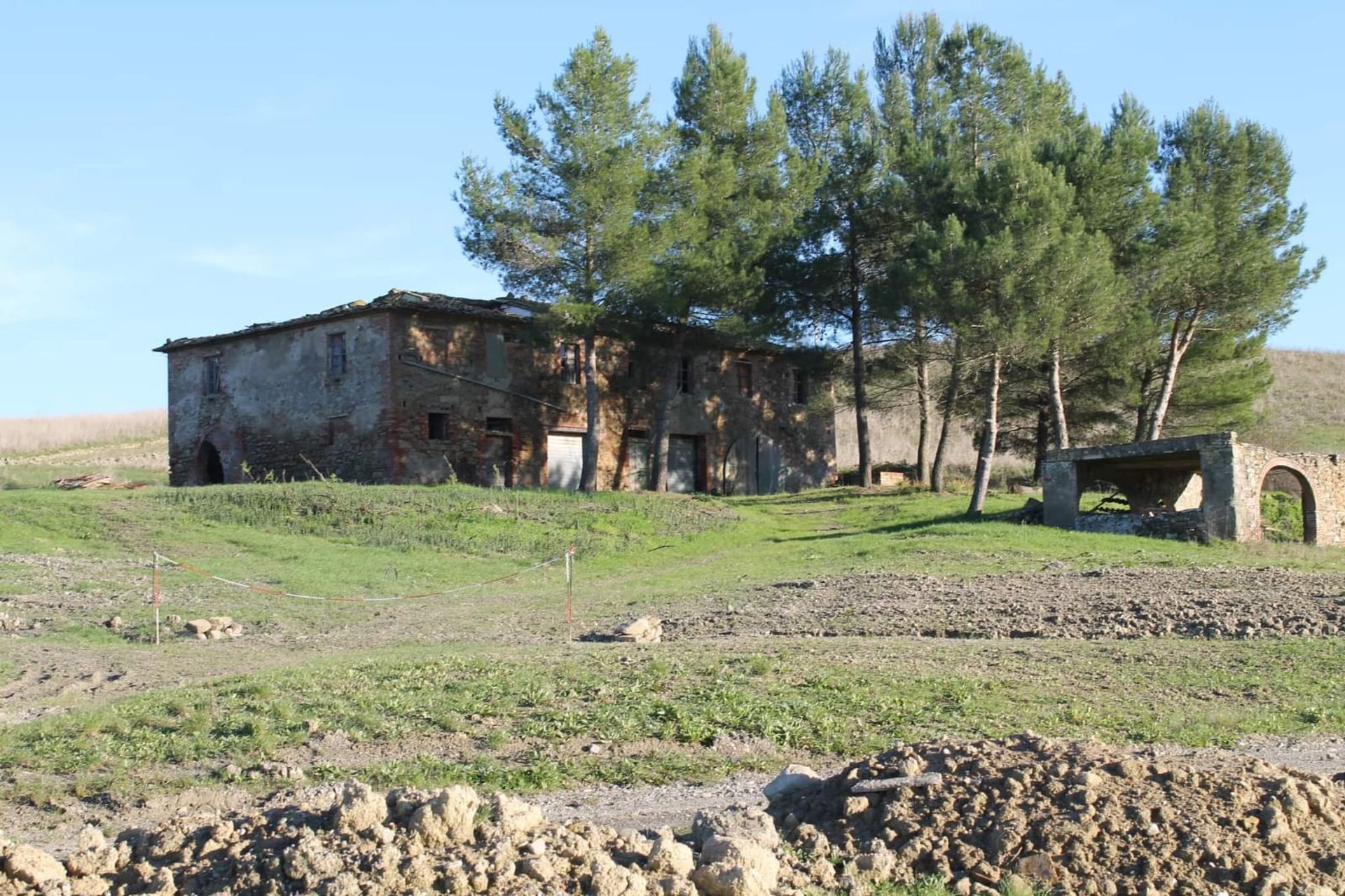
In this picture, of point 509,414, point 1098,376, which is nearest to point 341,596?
point 509,414

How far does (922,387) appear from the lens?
4431 centimetres

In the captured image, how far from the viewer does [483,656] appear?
49.1ft

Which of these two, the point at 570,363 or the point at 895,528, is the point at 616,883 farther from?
the point at 570,363

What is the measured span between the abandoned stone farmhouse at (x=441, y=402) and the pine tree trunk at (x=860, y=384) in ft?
4.65

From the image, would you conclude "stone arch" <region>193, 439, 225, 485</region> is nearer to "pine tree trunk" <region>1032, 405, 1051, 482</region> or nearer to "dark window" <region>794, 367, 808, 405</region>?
"dark window" <region>794, 367, 808, 405</region>

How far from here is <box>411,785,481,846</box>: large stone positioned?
720 centimetres

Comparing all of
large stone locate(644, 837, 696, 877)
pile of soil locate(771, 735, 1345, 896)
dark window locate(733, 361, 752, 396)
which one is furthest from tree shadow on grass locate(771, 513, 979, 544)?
large stone locate(644, 837, 696, 877)

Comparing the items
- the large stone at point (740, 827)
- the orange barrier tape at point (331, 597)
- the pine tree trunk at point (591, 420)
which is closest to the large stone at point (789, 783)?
the large stone at point (740, 827)

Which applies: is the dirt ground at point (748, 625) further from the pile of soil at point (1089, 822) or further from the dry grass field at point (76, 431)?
the dry grass field at point (76, 431)

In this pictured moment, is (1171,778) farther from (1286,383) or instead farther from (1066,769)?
(1286,383)

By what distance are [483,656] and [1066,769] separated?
26.5 feet

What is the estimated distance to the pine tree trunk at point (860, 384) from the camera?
44031mm

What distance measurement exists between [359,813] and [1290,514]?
3314 cm

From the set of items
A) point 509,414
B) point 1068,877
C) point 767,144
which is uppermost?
point 767,144
